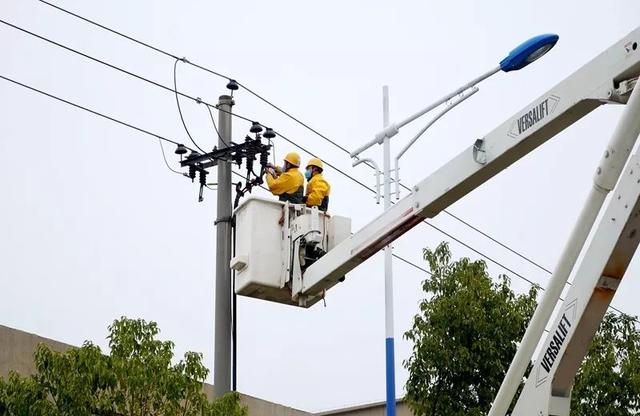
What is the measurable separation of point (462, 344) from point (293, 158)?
3.80m

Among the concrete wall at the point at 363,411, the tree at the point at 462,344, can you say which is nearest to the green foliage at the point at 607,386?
the tree at the point at 462,344

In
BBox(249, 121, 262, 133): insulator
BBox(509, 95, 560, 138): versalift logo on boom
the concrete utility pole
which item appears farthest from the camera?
BBox(249, 121, 262, 133): insulator

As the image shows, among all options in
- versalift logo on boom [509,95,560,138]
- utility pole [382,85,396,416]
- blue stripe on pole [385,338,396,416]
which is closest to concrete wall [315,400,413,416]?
utility pole [382,85,396,416]

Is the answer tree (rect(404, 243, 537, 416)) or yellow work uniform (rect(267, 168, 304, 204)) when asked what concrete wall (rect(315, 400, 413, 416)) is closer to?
tree (rect(404, 243, 537, 416))

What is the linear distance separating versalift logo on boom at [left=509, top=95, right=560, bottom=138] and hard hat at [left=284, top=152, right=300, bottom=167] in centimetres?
438

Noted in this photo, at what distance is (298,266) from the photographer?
43.5 ft

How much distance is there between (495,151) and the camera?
10.7 metres

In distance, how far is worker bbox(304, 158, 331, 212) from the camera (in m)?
14.2

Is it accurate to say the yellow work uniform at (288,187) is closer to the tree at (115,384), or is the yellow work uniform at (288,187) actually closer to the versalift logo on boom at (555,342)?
the tree at (115,384)

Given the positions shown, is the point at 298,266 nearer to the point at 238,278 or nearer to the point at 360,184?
the point at 238,278

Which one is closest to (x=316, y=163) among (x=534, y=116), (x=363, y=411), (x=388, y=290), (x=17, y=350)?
(x=388, y=290)

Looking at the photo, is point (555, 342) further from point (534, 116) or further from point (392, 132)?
point (392, 132)

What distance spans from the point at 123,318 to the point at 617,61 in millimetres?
6589

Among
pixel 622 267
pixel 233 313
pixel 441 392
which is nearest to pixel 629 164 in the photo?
pixel 622 267
